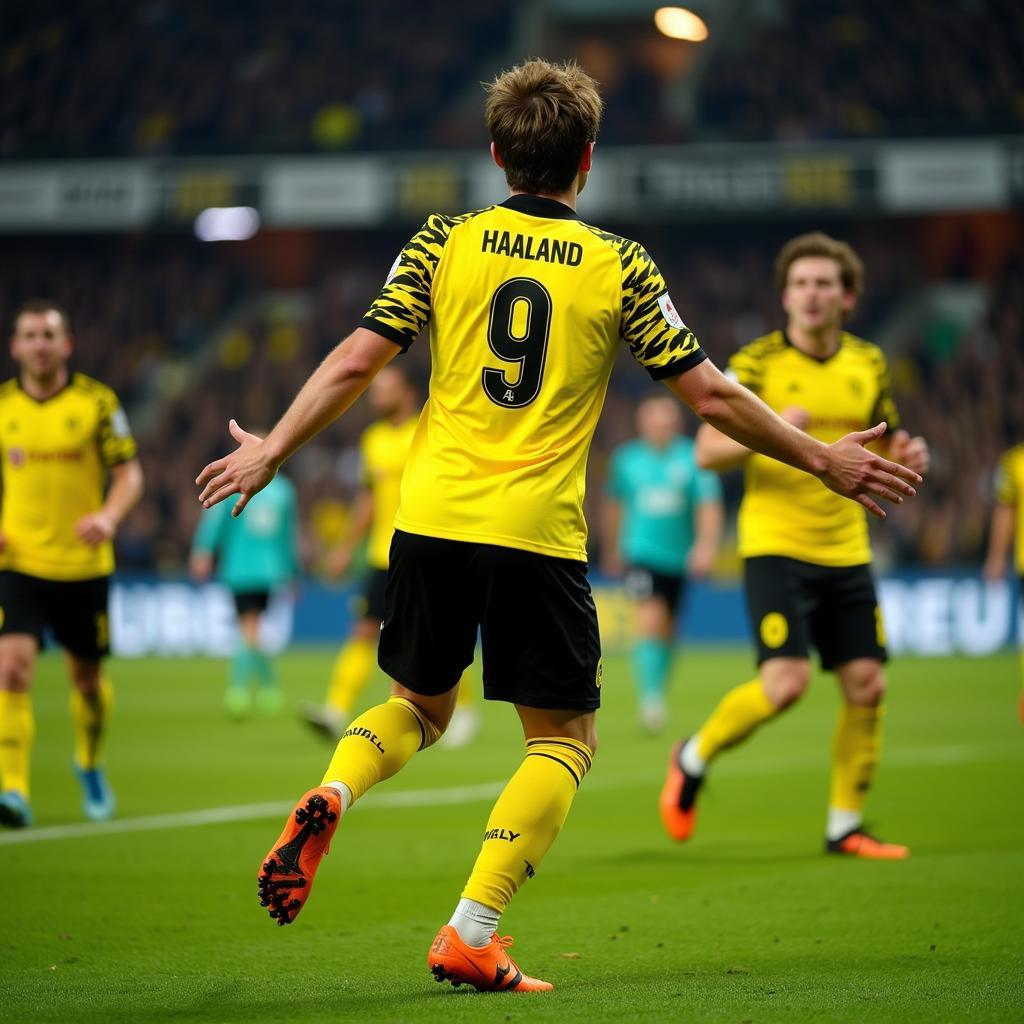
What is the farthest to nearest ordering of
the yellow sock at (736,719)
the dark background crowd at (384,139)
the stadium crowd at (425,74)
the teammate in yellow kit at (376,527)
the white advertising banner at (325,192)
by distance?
the stadium crowd at (425,74) < the dark background crowd at (384,139) < the white advertising banner at (325,192) < the teammate in yellow kit at (376,527) < the yellow sock at (736,719)

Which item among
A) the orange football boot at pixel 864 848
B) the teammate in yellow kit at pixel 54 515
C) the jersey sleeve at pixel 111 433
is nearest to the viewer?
the orange football boot at pixel 864 848

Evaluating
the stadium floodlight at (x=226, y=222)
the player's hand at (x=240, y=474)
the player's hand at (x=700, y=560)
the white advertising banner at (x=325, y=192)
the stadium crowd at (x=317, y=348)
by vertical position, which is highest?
the white advertising banner at (x=325, y=192)

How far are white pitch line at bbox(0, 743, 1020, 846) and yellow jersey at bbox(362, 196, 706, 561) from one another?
387cm

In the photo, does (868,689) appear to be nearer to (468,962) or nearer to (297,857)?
(468,962)

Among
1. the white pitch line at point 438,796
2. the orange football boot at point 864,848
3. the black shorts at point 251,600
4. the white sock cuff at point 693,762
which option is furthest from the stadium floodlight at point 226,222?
the orange football boot at point 864,848

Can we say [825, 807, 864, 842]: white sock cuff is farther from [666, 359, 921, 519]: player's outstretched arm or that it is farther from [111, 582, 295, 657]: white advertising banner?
[111, 582, 295, 657]: white advertising banner

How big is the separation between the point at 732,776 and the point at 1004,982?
5.53m

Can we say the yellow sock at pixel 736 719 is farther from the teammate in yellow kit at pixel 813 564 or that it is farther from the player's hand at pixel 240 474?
the player's hand at pixel 240 474

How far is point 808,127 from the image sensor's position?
93.4 ft

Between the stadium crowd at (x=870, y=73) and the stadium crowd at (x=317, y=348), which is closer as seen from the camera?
the stadium crowd at (x=317, y=348)

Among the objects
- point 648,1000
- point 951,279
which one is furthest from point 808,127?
point 648,1000

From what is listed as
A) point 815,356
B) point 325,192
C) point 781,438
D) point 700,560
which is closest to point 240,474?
point 781,438

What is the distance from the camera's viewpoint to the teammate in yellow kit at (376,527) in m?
11.4

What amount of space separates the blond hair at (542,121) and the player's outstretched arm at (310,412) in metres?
0.58
